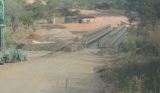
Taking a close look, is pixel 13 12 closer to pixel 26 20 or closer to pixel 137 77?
pixel 26 20

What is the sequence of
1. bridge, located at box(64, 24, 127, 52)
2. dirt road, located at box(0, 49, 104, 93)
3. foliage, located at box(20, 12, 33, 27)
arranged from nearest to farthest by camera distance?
dirt road, located at box(0, 49, 104, 93) < bridge, located at box(64, 24, 127, 52) < foliage, located at box(20, 12, 33, 27)

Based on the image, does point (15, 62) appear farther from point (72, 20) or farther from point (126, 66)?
point (72, 20)

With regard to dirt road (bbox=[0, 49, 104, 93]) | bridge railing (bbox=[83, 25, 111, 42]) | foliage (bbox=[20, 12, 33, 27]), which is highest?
foliage (bbox=[20, 12, 33, 27])

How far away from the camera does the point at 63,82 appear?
45.0ft

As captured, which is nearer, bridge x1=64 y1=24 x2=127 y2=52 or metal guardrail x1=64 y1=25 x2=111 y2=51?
metal guardrail x1=64 y1=25 x2=111 y2=51

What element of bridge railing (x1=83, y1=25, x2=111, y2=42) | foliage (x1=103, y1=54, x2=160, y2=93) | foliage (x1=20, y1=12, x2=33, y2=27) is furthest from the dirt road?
foliage (x1=20, y1=12, x2=33, y2=27)

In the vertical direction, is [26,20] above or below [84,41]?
above

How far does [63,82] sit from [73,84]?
0.89 metres

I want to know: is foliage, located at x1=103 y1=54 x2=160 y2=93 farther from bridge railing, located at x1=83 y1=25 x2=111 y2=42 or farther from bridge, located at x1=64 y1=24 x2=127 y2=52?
bridge railing, located at x1=83 y1=25 x2=111 y2=42

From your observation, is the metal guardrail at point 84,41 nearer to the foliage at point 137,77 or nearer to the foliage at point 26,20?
the foliage at point 26,20

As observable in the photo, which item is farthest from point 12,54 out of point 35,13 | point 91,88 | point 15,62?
point 35,13

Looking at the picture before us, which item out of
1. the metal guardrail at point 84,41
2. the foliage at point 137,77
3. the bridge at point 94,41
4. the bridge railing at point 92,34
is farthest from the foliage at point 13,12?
the foliage at point 137,77

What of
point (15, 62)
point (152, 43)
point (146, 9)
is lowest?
point (15, 62)

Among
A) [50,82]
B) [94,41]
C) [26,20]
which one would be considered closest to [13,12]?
[26,20]
